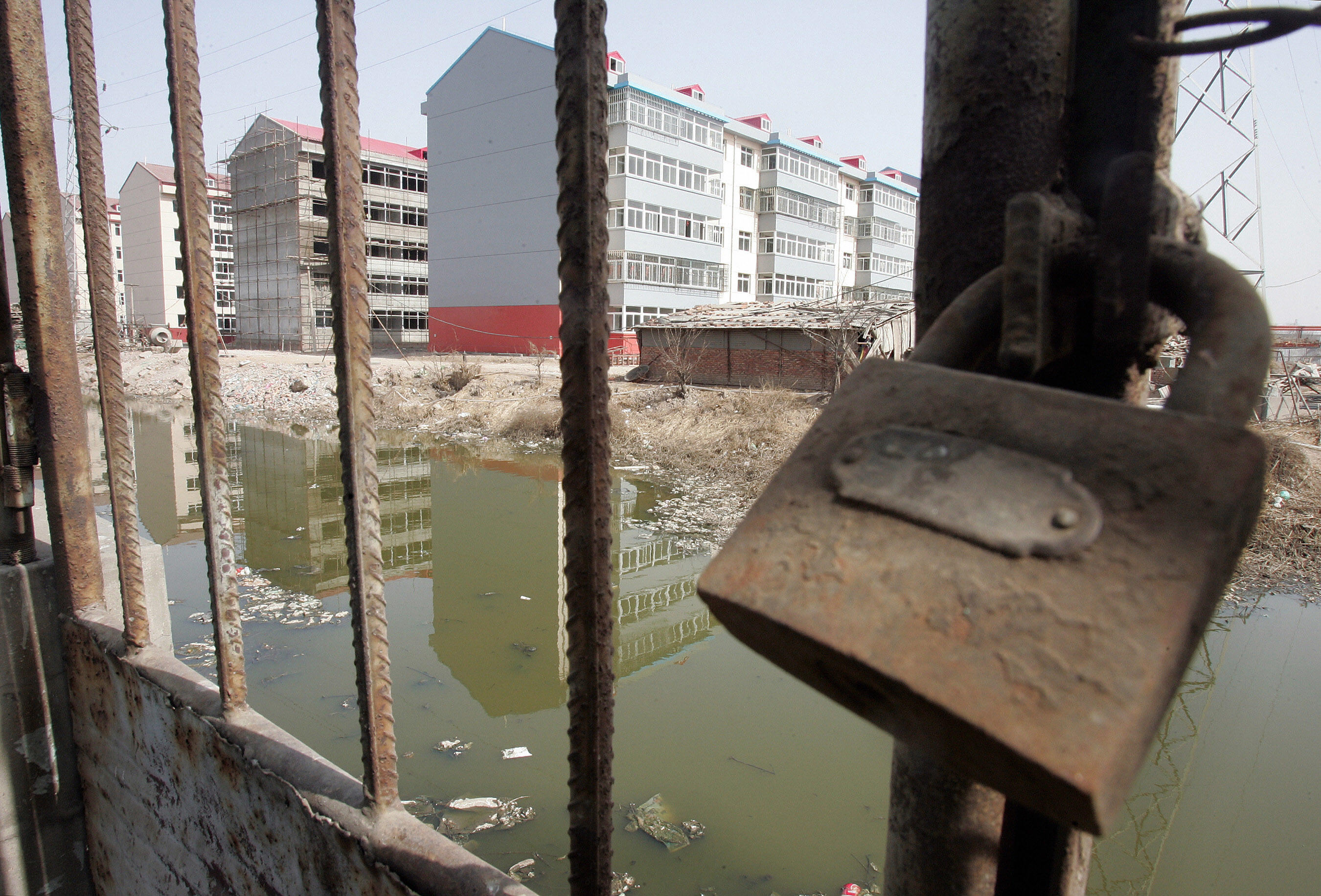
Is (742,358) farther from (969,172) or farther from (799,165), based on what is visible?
(799,165)

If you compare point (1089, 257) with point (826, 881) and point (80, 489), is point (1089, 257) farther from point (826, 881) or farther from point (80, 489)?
point (826, 881)

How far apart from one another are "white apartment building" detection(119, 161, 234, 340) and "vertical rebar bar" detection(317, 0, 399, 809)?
1720 inches

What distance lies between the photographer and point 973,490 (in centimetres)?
51

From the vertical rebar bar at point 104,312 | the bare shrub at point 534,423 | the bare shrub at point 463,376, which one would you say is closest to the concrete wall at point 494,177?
the bare shrub at point 463,376

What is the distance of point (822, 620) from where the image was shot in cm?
49

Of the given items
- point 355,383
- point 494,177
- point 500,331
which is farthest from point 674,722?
point 494,177

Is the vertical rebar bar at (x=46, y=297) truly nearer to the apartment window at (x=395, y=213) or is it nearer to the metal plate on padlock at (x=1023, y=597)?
the metal plate on padlock at (x=1023, y=597)

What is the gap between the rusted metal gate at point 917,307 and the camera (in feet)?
1.99

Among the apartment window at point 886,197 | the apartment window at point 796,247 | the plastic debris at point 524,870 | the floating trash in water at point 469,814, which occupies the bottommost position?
the plastic debris at point 524,870

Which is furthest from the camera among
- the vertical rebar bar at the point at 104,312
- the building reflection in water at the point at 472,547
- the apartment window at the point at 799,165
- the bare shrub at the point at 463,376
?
the apartment window at the point at 799,165

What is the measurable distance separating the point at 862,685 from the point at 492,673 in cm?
565

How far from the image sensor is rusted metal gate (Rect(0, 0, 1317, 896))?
605 millimetres

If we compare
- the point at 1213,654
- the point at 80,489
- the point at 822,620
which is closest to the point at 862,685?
the point at 822,620

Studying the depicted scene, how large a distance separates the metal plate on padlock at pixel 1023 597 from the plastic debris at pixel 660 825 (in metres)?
3.88
